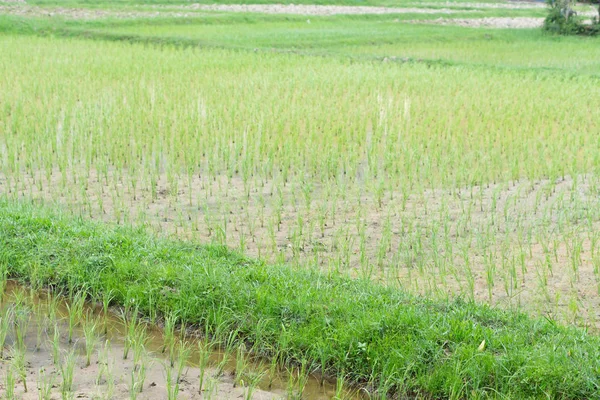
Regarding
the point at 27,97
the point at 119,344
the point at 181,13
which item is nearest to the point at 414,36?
the point at 181,13

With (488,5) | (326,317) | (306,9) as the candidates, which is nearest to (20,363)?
(326,317)

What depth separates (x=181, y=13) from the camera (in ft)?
69.5

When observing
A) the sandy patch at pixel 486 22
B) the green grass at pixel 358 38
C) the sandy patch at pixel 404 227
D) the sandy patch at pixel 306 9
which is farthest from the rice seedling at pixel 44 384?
the sandy patch at pixel 306 9

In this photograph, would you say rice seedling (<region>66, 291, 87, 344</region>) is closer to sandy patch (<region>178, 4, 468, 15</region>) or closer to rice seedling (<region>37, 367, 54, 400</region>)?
rice seedling (<region>37, 367, 54, 400</region>)

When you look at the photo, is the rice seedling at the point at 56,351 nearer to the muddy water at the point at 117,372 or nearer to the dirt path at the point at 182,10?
the muddy water at the point at 117,372

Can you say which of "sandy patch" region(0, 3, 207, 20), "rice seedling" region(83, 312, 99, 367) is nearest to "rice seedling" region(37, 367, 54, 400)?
"rice seedling" region(83, 312, 99, 367)

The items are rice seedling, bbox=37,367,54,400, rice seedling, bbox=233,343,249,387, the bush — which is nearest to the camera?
rice seedling, bbox=37,367,54,400

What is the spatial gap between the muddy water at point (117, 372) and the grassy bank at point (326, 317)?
0.13m

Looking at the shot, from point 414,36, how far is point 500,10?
10290mm

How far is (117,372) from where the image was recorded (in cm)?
319

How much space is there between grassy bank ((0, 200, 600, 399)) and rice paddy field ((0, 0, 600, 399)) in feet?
0.04

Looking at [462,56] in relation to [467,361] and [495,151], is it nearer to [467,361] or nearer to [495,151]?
[495,151]

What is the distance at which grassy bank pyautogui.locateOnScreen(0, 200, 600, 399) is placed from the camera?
3090 millimetres

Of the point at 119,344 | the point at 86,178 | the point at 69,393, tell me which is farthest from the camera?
the point at 86,178
